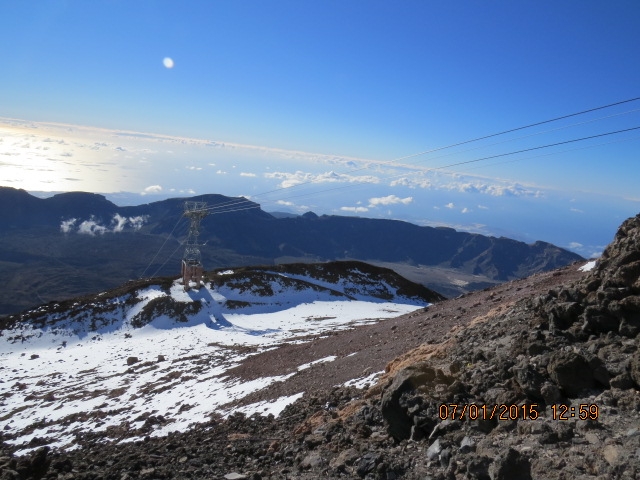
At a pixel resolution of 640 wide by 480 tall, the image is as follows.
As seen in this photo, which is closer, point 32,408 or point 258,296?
point 32,408

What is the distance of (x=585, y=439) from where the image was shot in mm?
6484

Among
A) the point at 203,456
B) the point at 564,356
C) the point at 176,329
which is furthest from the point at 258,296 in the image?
the point at 564,356

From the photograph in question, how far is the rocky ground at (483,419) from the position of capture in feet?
21.6

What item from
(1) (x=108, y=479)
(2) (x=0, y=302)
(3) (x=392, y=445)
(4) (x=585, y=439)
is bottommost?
(2) (x=0, y=302)

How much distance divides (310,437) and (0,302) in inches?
7459

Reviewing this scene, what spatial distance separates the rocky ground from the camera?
6.58 metres

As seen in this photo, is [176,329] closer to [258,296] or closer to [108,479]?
[258,296]
